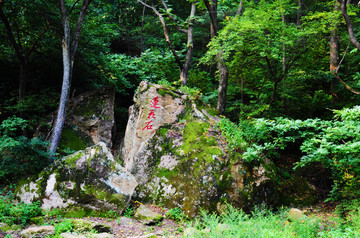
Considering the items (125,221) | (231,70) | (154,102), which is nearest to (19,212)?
(125,221)

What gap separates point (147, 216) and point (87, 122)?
172 inches

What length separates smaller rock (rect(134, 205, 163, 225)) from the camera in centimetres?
489

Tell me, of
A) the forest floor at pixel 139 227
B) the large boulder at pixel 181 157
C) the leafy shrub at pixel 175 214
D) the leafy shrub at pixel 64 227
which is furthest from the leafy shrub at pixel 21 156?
the leafy shrub at pixel 175 214

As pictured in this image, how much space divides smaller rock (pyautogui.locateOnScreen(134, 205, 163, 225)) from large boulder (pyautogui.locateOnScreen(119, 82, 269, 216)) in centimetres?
38

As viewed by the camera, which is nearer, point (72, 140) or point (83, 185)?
point (83, 185)

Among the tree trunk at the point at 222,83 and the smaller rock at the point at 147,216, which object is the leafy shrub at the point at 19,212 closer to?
the smaller rock at the point at 147,216

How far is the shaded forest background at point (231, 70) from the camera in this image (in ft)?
19.0

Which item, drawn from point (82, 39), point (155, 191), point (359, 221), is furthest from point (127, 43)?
point (359, 221)

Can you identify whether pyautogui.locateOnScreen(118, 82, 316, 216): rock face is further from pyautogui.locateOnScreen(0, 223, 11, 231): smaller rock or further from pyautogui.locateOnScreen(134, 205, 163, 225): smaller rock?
pyautogui.locateOnScreen(0, 223, 11, 231): smaller rock

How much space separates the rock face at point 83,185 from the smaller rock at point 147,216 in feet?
1.19

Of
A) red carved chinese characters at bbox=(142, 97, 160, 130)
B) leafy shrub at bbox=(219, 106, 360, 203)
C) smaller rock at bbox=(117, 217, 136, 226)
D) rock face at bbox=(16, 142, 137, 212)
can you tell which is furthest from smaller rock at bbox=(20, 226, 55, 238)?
leafy shrub at bbox=(219, 106, 360, 203)

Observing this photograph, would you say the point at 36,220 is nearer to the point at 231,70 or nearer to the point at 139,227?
the point at 139,227

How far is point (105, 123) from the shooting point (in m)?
8.09

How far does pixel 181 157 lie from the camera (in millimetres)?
5770
